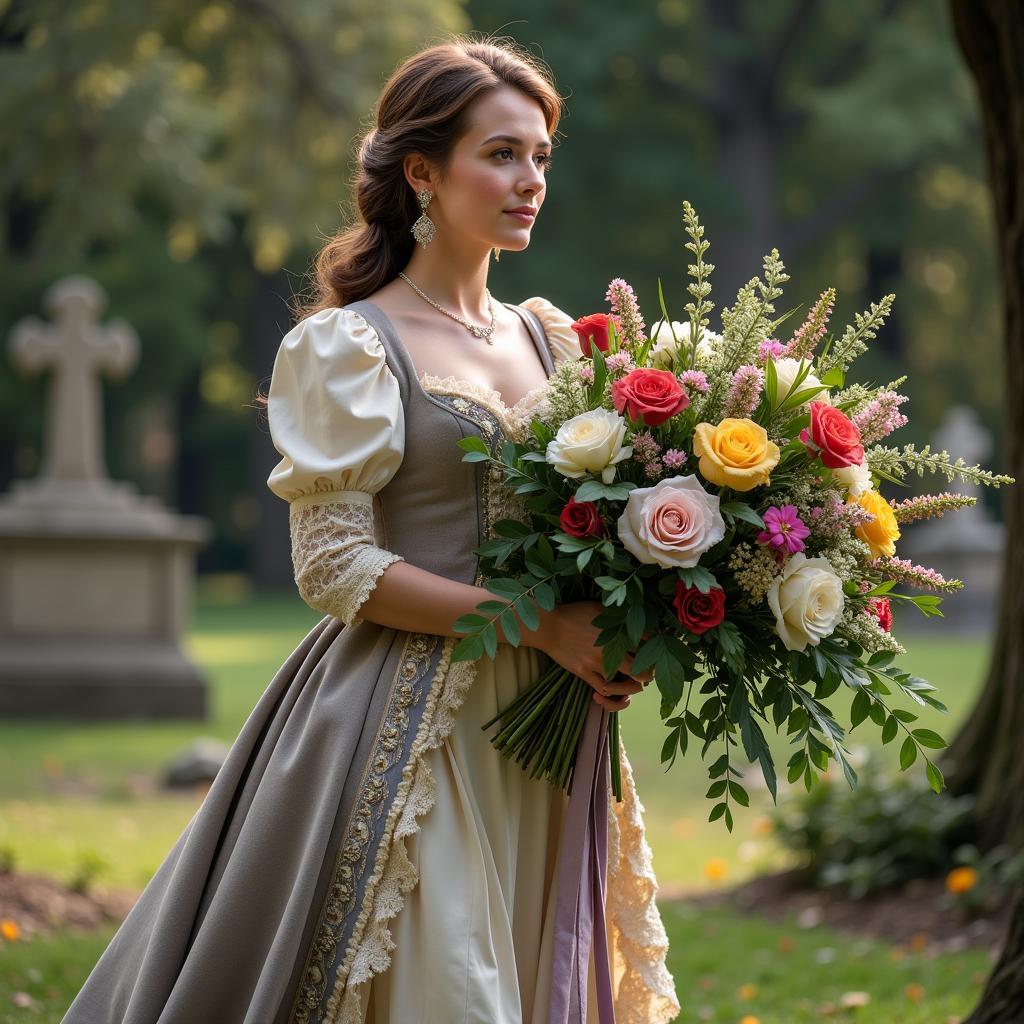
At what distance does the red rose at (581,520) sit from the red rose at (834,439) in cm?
39

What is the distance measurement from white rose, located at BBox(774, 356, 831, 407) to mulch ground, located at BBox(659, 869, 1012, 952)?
264 centimetres

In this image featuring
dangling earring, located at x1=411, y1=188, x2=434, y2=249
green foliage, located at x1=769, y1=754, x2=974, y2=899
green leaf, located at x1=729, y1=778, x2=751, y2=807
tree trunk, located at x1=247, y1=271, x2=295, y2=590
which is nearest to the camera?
green leaf, located at x1=729, y1=778, x2=751, y2=807

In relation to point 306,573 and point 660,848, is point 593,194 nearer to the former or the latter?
point 660,848

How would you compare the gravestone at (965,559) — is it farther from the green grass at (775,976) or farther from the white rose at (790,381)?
the white rose at (790,381)

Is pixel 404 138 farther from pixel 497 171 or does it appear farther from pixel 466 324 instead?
pixel 466 324

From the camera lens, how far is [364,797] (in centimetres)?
275

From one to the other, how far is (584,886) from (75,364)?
10229mm

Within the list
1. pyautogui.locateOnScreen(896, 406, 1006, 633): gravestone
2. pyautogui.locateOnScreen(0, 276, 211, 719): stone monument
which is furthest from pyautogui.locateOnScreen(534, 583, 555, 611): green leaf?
pyautogui.locateOnScreen(896, 406, 1006, 633): gravestone

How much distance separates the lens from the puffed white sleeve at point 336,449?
276 cm

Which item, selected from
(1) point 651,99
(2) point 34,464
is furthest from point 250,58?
(2) point 34,464

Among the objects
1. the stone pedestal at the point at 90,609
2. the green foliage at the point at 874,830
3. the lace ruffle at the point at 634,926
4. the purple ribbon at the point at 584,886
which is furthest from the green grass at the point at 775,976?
the stone pedestal at the point at 90,609

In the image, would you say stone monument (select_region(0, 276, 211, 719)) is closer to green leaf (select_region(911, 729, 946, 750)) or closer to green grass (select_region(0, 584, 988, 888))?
green grass (select_region(0, 584, 988, 888))

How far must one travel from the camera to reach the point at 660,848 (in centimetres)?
728

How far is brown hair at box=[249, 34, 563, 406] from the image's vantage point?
296 centimetres
